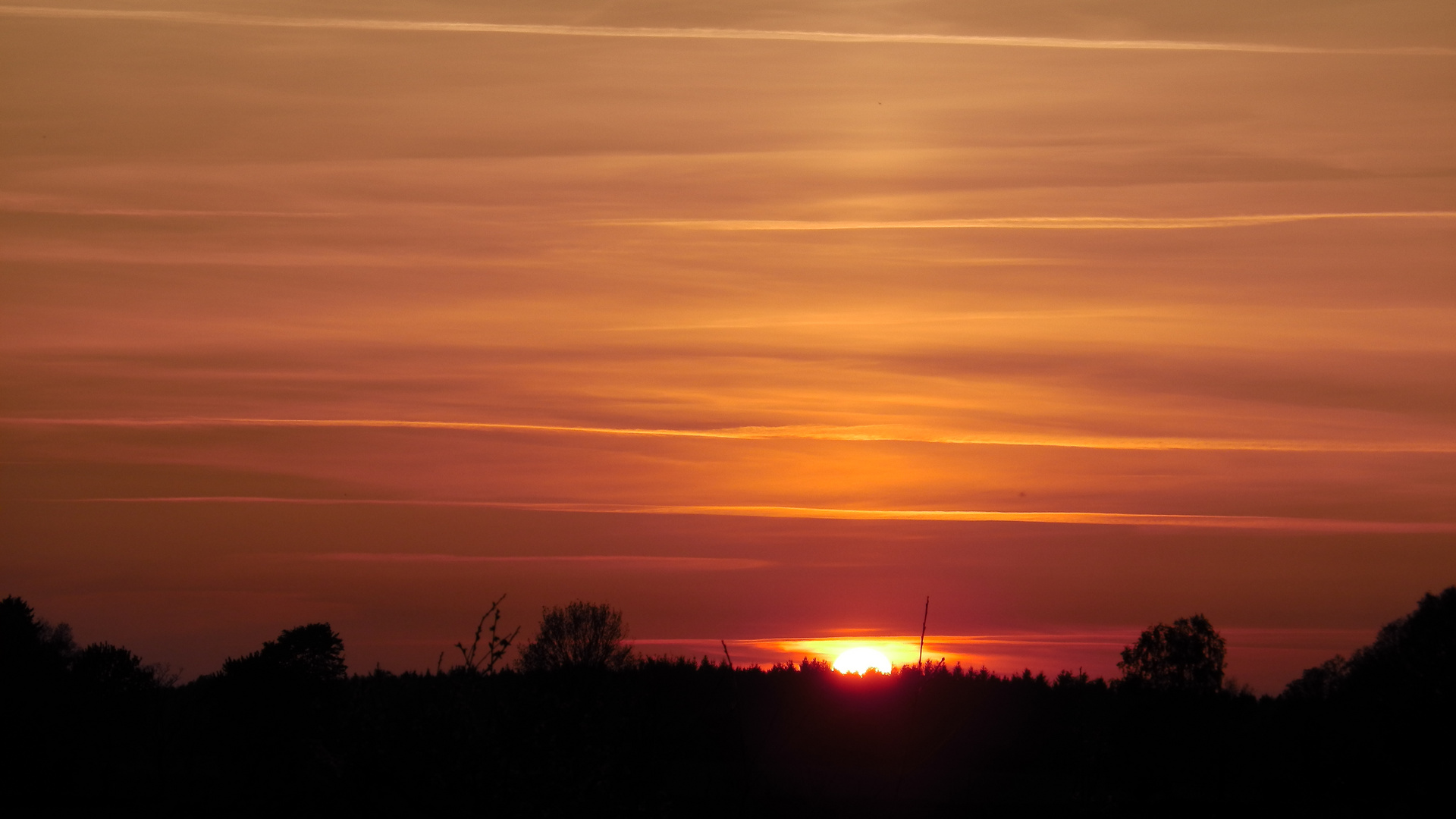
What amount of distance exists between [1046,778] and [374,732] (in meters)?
57.8

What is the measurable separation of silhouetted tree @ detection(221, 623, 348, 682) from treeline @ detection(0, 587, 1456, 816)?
145mm

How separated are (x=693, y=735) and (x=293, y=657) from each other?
65455mm

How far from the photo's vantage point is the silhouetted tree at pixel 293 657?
6994 centimetres

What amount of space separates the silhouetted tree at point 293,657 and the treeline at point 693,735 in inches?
5.7

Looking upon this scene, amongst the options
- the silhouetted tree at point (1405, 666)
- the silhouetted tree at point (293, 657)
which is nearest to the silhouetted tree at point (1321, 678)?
the silhouetted tree at point (1405, 666)

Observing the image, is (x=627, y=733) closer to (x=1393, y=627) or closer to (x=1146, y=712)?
(x=1146, y=712)

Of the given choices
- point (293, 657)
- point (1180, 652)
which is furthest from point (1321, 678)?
point (293, 657)

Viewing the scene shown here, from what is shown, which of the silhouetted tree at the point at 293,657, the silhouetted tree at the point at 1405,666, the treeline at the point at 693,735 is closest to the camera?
the treeline at the point at 693,735

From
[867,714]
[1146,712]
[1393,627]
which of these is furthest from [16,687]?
[1393,627]

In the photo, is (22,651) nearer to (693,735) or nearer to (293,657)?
(293,657)

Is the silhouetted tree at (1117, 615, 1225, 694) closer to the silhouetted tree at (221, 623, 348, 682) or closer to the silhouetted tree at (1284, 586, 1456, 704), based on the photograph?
the silhouetted tree at (1284, 586, 1456, 704)

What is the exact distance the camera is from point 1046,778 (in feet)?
202

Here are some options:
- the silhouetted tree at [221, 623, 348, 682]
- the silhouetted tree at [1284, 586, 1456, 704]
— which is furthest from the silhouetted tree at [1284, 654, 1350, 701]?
the silhouetted tree at [221, 623, 348, 682]

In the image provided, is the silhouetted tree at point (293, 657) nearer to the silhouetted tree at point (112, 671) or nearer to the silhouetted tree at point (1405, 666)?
the silhouetted tree at point (112, 671)
